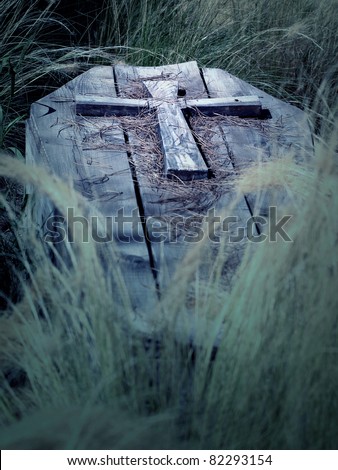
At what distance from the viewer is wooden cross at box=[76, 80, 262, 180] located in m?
2.62

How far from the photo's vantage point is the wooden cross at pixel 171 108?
8.59ft

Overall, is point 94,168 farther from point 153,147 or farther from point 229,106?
point 229,106

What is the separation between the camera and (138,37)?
13.9ft

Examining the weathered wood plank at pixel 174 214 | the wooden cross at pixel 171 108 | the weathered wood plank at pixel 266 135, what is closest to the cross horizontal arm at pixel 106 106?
the wooden cross at pixel 171 108

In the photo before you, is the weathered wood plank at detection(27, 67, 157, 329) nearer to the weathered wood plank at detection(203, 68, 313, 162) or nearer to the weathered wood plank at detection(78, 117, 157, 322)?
the weathered wood plank at detection(78, 117, 157, 322)

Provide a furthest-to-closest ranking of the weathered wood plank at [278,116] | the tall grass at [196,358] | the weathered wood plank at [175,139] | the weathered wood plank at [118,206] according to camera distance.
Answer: the weathered wood plank at [278,116] < the weathered wood plank at [175,139] < the weathered wood plank at [118,206] < the tall grass at [196,358]

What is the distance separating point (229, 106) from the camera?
2.94 meters

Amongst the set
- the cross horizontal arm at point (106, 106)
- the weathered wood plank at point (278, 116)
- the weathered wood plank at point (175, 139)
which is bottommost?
the weathered wood plank at point (278, 116)

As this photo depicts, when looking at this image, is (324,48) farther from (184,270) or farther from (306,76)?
(184,270)

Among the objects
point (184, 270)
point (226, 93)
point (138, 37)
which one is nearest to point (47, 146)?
point (226, 93)

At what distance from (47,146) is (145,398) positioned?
4.16 ft

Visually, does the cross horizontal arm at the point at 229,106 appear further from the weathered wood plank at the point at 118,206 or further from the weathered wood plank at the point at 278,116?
the weathered wood plank at the point at 118,206

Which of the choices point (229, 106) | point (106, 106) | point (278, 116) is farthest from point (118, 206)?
point (278, 116)

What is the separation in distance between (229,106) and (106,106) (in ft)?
1.71
